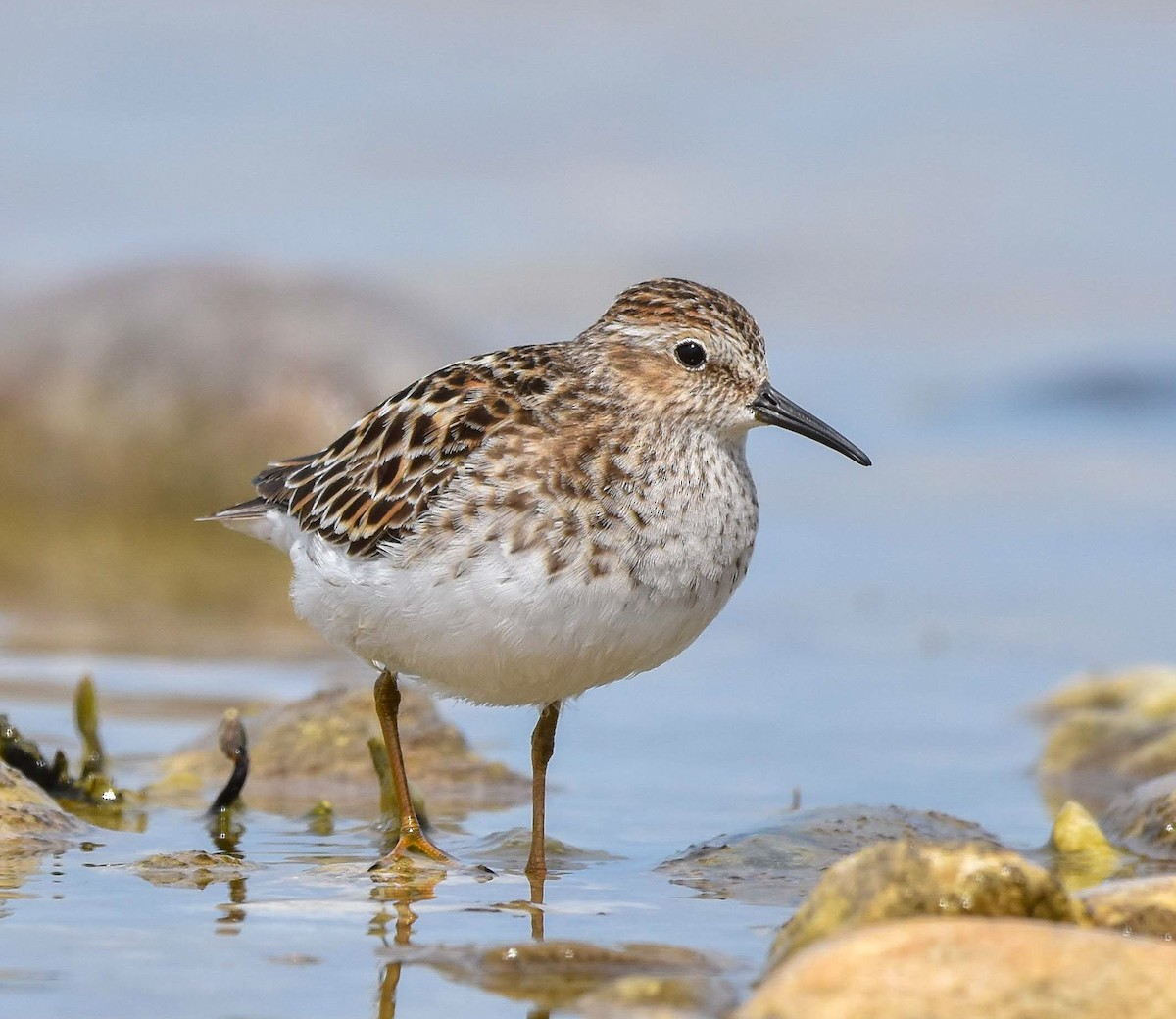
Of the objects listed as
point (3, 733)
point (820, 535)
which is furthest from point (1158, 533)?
point (3, 733)

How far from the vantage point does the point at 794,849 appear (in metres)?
6.96

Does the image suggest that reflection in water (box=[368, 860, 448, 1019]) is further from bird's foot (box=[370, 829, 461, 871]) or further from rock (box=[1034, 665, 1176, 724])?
rock (box=[1034, 665, 1176, 724])

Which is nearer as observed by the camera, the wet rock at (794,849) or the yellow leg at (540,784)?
the wet rock at (794,849)

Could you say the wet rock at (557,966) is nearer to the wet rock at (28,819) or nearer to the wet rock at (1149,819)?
the wet rock at (28,819)

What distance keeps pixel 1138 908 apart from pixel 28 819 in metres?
3.53

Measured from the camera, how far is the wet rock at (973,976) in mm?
4480

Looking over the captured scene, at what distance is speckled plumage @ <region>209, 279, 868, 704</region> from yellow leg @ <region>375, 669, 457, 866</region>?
1.01 ft

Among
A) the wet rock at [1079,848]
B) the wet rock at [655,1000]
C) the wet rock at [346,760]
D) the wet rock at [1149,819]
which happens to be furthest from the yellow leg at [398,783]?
the wet rock at [1149,819]

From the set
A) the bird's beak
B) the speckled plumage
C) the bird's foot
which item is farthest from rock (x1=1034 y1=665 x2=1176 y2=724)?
the bird's foot

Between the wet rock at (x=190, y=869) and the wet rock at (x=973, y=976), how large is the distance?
2.18m

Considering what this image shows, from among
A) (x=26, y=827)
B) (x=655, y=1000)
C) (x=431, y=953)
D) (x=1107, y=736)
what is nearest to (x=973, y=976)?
(x=655, y=1000)

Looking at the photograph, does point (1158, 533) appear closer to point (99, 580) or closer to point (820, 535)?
point (820, 535)

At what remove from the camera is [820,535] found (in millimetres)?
13930

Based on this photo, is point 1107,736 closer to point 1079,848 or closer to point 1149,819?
point 1149,819
